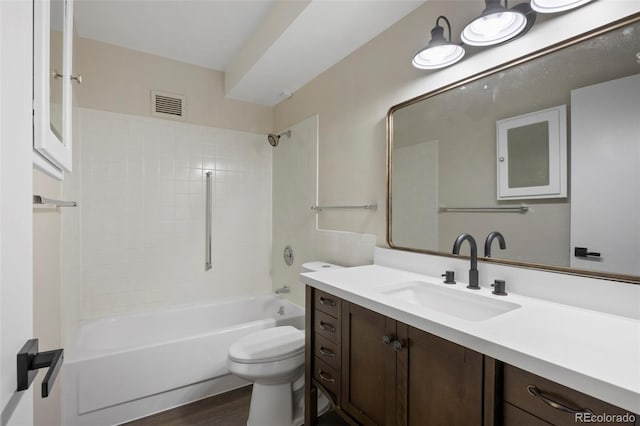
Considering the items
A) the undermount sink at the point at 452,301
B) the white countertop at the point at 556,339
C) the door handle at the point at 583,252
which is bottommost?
the undermount sink at the point at 452,301

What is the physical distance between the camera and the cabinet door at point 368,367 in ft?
3.80

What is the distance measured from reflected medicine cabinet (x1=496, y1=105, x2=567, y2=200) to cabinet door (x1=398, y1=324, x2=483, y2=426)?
720 millimetres

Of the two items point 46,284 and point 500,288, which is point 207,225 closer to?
point 46,284

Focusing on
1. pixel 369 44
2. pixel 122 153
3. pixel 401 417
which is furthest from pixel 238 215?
pixel 401 417

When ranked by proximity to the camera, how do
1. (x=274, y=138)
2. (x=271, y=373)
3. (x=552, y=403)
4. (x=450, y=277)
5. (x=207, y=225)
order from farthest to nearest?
1. (x=274, y=138)
2. (x=207, y=225)
3. (x=271, y=373)
4. (x=450, y=277)
5. (x=552, y=403)

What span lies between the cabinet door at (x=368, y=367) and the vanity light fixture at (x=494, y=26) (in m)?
1.24

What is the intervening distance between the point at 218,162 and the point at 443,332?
262 centimetres

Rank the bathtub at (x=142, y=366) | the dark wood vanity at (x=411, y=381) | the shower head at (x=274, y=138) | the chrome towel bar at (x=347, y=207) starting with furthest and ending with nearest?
1. the shower head at (x=274, y=138)
2. the chrome towel bar at (x=347, y=207)
3. the bathtub at (x=142, y=366)
4. the dark wood vanity at (x=411, y=381)

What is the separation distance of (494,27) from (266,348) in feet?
6.43

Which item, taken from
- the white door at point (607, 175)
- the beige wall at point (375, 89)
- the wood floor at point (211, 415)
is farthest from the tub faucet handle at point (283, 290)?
the white door at point (607, 175)

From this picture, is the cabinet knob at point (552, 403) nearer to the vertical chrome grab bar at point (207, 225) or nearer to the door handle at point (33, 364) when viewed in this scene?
the door handle at point (33, 364)

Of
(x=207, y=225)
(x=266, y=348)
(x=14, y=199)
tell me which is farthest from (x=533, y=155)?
(x=207, y=225)

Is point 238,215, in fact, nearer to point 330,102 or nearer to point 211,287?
point 211,287

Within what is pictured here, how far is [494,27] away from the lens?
129 centimetres
